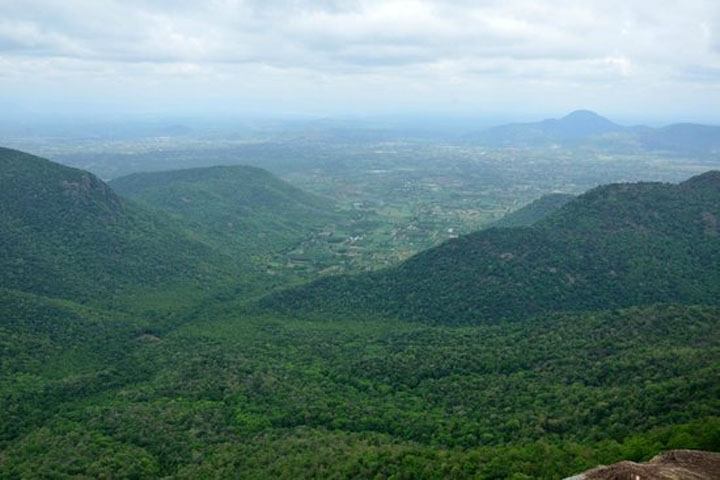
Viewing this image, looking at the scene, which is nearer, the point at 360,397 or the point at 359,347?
the point at 360,397

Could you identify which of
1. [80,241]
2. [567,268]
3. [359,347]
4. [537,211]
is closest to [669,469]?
[359,347]

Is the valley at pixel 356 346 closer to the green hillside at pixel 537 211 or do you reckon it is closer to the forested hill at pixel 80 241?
the forested hill at pixel 80 241

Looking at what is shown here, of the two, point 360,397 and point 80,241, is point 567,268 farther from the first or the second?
point 80,241

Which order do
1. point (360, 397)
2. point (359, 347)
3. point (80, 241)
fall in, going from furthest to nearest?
point (80, 241), point (359, 347), point (360, 397)

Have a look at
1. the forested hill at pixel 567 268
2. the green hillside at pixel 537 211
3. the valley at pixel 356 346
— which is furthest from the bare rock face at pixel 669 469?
the green hillside at pixel 537 211

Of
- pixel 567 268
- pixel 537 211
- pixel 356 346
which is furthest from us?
pixel 537 211

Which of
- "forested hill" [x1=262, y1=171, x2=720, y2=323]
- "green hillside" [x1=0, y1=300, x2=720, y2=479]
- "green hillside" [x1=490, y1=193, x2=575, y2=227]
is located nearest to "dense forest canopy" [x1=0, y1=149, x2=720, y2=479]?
"green hillside" [x1=0, y1=300, x2=720, y2=479]

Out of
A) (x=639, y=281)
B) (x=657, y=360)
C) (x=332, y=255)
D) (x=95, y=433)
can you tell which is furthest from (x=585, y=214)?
(x=95, y=433)
